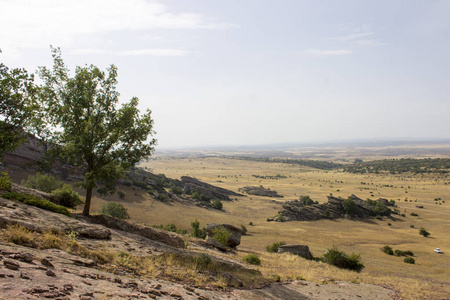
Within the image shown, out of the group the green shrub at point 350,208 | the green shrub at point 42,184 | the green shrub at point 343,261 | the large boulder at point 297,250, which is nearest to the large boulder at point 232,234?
the large boulder at point 297,250

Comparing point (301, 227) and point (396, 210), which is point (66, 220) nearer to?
point (301, 227)

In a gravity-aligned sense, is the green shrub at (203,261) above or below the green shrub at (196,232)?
above

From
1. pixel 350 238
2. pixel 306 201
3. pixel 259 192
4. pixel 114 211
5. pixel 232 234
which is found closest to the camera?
pixel 232 234

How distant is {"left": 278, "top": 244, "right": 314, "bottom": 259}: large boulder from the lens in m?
30.3

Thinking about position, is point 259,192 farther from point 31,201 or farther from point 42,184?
point 31,201

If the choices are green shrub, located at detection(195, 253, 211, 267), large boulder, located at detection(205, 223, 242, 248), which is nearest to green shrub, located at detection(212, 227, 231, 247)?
large boulder, located at detection(205, 223, 242, 248)

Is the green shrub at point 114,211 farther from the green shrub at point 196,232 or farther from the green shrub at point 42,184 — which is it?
the green shrub at point 196,232

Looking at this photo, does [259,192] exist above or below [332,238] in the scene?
below

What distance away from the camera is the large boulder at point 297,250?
99.4ft

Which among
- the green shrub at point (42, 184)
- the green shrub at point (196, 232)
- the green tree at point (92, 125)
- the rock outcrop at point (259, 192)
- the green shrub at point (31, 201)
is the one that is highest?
the green tree at point (92, 125)

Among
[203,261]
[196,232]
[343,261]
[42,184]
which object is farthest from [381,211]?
[42,184]

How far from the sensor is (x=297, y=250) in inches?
1205

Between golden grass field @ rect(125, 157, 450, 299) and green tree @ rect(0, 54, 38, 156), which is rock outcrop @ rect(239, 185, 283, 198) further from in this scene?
green tree @ rect(0, 54, 38, 156)

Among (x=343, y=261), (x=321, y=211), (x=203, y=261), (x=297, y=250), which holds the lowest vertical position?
(x=321, y=211)
